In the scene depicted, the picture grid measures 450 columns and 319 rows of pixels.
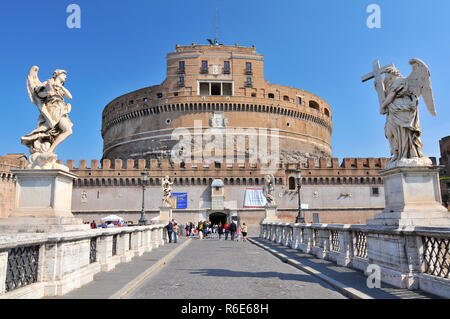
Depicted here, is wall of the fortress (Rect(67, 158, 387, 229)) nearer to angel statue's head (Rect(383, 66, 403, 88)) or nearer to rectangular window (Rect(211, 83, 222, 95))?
rectangular window (Rect(211, 83, 222, 95))

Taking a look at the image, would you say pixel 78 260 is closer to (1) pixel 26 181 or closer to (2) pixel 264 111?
(1) pixel 26 181

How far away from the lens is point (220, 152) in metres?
45.7

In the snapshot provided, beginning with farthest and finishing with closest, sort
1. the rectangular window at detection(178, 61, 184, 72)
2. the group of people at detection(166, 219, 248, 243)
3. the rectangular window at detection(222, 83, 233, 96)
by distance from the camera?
the rectangular window at detection(222, 83, 233, 96) → the rectangular window at detection(178, 61, 184, 72) → the group of people at detection(166, 219, 248, 243)

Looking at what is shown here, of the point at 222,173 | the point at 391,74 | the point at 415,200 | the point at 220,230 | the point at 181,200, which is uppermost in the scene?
the point at 222,173

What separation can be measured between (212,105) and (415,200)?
4172 cm

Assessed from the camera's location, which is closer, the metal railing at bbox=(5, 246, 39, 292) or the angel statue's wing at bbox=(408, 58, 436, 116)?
the metal railing at bbox=(5, 246, 39, 292)

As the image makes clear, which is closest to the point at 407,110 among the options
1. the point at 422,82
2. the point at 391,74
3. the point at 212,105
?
the point at 422,82

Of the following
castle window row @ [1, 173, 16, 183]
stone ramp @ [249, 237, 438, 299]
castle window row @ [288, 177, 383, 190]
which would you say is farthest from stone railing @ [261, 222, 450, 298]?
castle window row @ [1, 173, 16, 183]

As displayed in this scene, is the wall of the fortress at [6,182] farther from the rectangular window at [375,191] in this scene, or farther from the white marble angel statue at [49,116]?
the rectangular window at [375,191]

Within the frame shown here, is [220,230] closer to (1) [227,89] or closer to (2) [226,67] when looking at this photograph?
(1) [227,89]

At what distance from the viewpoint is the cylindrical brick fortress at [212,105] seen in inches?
1832

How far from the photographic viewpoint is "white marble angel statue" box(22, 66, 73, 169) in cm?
590

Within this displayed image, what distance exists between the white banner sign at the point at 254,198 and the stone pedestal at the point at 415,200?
107 feet

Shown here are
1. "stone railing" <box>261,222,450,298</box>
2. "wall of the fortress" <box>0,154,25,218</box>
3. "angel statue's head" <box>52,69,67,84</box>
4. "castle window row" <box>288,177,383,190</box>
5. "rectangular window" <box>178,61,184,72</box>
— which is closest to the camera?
"stone railing" <box>261,222,450,298</box>
